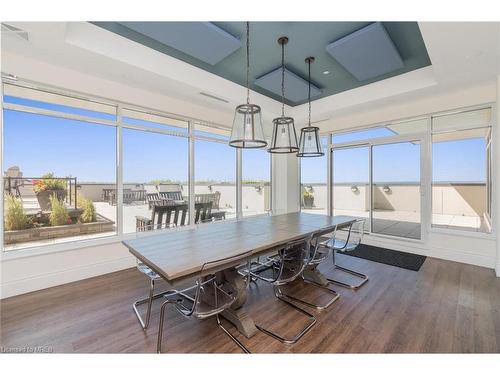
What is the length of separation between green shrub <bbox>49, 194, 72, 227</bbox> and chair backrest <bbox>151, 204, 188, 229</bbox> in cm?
127

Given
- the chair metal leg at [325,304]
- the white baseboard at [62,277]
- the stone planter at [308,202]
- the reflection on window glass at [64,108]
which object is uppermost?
the reflection on window glass at [64,108]

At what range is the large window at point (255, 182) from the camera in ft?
19.6

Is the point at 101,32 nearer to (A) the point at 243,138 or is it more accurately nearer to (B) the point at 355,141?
(A) the point at 243,138

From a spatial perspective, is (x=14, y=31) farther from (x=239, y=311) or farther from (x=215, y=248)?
(x=239, y=311)

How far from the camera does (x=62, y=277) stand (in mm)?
3070

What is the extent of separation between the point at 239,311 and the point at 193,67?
3616mm

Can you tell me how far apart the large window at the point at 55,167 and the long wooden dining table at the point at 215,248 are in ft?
5.88

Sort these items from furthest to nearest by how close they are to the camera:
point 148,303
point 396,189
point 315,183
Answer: point 315,183, point 396,189, point 148,303

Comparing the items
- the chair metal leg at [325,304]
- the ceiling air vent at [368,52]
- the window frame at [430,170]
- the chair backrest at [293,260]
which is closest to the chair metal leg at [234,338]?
the chair backrest at [293,260]

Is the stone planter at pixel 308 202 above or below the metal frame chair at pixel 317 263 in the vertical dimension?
above

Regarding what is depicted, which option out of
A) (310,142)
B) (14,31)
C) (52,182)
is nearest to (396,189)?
(310,142)

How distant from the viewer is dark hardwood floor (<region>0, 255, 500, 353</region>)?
1888 mm

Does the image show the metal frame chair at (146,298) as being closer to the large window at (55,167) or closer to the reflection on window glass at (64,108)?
the large window at (55,167)
